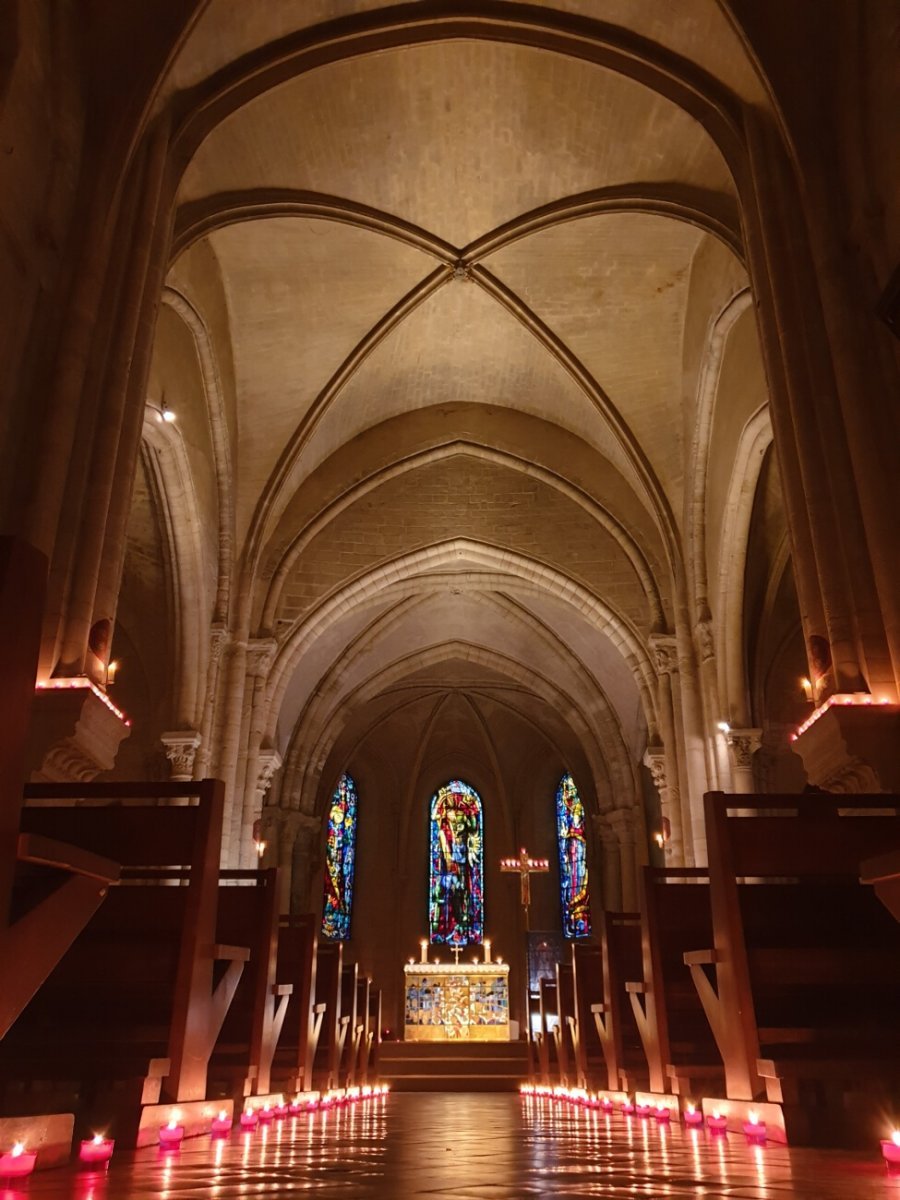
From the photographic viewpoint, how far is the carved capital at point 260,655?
14859 millimetres

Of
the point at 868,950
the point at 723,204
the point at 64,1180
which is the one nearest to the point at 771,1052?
the point at 868,950

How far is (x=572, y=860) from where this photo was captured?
25.5 metres

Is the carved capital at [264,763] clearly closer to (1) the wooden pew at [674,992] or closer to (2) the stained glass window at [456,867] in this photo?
(1) the wooden pew at [674,992]

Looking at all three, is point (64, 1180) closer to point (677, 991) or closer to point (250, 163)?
point (677, 991)

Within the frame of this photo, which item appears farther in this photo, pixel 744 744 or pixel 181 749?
pixel 181 749

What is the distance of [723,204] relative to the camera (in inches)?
440

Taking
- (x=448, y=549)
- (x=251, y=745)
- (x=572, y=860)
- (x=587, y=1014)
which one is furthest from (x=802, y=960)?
(x=572, y=860)

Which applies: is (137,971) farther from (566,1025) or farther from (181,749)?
(181,749)

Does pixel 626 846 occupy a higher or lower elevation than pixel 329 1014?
higher

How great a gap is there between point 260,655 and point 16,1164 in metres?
12.7

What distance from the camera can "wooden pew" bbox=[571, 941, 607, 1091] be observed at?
343 inches

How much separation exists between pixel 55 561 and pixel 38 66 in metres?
4.07

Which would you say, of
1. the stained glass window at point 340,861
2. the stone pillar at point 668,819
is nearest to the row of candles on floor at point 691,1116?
the stone pillar at point 668,819

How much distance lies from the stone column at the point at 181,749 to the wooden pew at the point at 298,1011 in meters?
5.47
